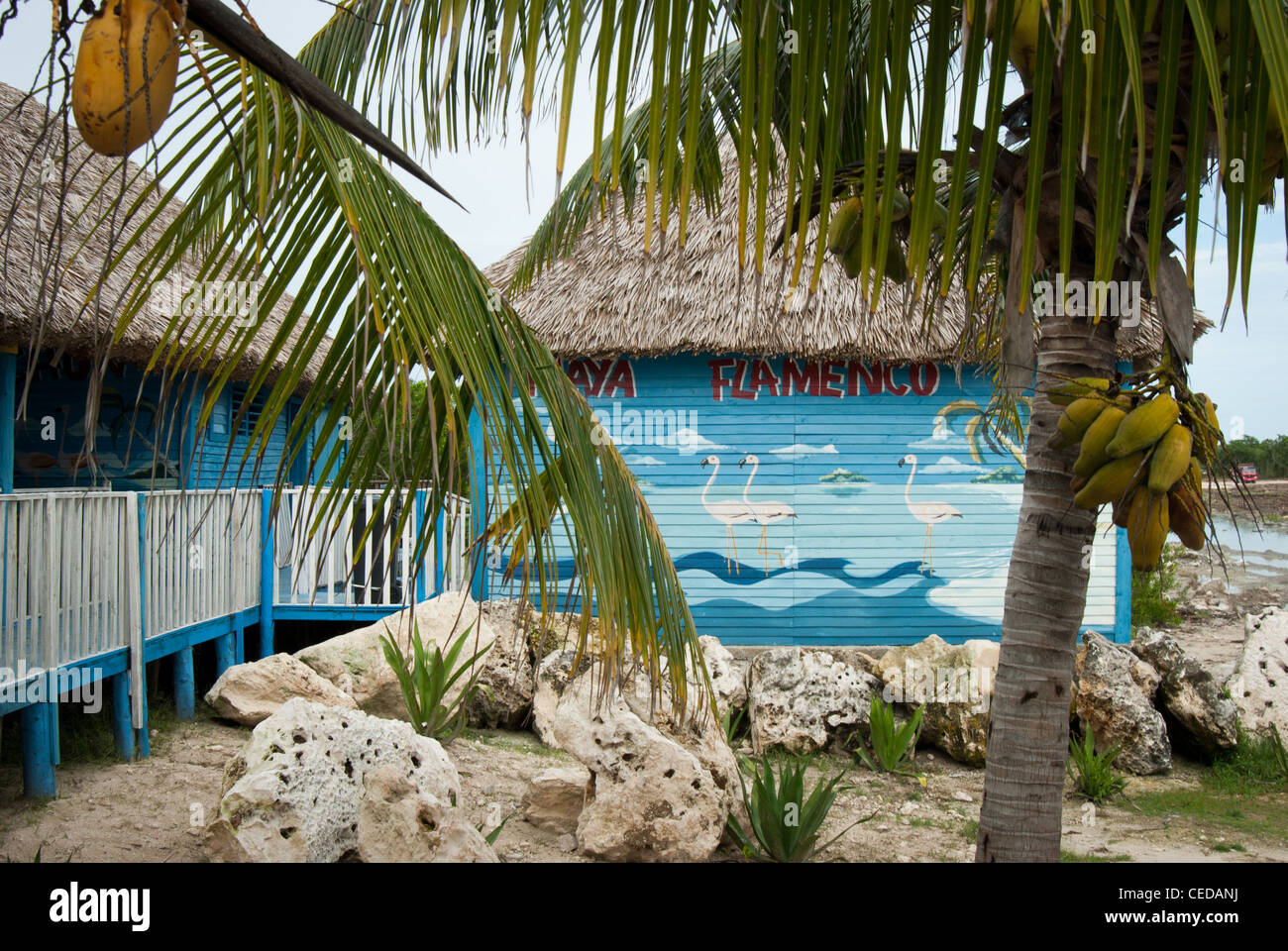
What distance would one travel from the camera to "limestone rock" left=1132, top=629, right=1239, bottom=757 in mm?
7230

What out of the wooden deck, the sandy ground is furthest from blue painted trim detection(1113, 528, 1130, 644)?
the wooden deck

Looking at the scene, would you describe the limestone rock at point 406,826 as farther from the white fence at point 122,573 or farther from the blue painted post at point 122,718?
the blue painted post at point 122,718

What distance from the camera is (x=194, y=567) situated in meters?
6.74

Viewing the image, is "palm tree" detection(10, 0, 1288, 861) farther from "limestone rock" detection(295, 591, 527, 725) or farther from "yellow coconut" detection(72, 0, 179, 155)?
"limestone rock" detection(295, 591, 527, 725)

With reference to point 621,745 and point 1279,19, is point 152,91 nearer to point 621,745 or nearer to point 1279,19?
point 1279,19

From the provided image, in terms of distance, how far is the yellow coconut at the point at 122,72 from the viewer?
1082mm

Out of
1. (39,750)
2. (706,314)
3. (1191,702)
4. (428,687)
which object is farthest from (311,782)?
(1191,702)

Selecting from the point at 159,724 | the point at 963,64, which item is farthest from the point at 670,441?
the point at 963,64

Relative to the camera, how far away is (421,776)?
417cm

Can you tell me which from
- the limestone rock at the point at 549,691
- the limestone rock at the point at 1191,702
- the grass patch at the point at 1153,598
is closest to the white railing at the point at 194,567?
the limestone rock at the point at 549,691

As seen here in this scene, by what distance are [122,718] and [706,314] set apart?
18.2ft

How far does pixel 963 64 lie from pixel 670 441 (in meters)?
7.63

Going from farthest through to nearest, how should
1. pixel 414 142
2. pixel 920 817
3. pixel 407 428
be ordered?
pixel 920 817
pixel 414 142
pixel 407 428

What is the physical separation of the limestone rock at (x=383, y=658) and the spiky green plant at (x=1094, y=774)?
13.6 ft
